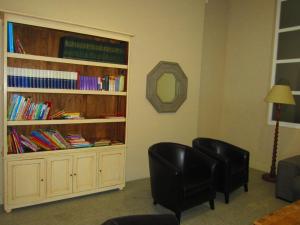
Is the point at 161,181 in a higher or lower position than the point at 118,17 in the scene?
lower

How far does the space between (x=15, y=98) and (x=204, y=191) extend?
236 cm

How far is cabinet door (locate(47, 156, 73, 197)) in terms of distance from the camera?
2.96 m

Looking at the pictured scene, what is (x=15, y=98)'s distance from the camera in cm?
279

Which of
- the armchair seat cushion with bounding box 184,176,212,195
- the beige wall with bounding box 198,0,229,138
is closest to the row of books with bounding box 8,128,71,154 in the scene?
the armchair seat cushion with bounding box 184,176,212,195

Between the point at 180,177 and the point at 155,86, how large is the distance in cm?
174

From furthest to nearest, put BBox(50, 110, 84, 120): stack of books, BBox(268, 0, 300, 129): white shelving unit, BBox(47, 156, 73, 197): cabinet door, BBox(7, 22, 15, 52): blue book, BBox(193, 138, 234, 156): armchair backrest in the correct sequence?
BBox(268, 0, 300, 129): white shelving unit < BBox(193, 138, 234, 156): armchair backrest < BBox(50, 110, 84, 120): stack of books < BBox(47, 156, 73, 197): cabinet door < BBox(7, 22, 15, 52): blue book

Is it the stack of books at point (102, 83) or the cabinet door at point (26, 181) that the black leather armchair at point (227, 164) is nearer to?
the stack of books at point (102, 83)

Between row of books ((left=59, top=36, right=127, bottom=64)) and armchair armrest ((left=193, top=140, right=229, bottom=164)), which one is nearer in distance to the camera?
row of books ((left=59, top=36, right=127, bottom=64))

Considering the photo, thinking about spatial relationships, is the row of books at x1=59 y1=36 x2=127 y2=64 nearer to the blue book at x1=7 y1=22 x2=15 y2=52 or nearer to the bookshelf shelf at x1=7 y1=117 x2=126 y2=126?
the blue book at x1=7 y1=22 x2=15 y2=52

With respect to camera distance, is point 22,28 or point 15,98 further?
point 22,28

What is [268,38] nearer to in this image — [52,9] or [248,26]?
[248,26]

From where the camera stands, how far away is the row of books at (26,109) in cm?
277

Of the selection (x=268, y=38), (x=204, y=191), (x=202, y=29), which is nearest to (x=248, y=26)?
(x=268, y=38)

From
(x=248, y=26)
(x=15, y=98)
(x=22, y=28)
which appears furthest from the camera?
(x=248, y=26)
